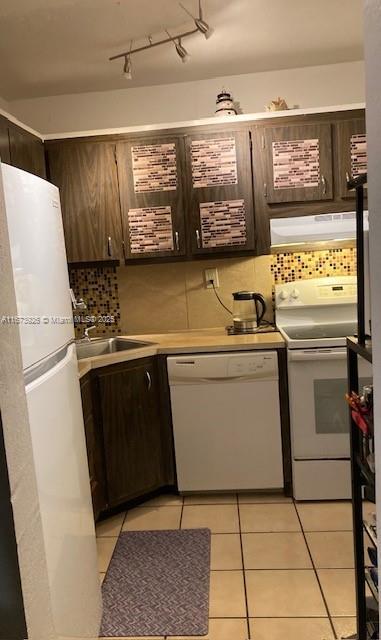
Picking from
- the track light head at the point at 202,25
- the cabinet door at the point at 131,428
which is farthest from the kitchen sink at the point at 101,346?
the track light head at the point at 202,25

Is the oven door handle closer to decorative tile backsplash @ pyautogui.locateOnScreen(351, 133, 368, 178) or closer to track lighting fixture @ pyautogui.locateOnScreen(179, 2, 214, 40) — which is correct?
decorative tile backsplash @ pyautogui.locateOnScreen(351, 133, 368, 178)

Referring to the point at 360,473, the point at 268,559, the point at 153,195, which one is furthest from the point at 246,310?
the point at 360,473

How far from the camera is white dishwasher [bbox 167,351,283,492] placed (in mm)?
2734

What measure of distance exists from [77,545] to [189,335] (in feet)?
5.66

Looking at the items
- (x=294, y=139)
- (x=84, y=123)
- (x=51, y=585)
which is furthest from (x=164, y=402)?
(x=84, y=123)

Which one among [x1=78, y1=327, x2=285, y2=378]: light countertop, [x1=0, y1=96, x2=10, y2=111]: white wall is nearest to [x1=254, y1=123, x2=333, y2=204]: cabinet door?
[x1=78, y1=327, x2=285, y2=378]: light countertop

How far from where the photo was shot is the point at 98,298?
3391 millimetres

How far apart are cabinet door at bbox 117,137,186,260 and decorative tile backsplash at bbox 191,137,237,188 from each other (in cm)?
9

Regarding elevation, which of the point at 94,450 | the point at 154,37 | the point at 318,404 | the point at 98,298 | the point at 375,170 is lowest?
the point at 94,450

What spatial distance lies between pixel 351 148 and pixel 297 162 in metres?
0.32

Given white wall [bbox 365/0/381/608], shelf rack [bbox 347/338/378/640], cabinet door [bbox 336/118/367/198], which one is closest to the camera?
white wall [bbox 365/0/381/608]

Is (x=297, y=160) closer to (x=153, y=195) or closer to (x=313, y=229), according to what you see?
(x=313, y=229)

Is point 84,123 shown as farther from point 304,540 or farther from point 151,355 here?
point 304,540

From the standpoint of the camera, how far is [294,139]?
2883mm
